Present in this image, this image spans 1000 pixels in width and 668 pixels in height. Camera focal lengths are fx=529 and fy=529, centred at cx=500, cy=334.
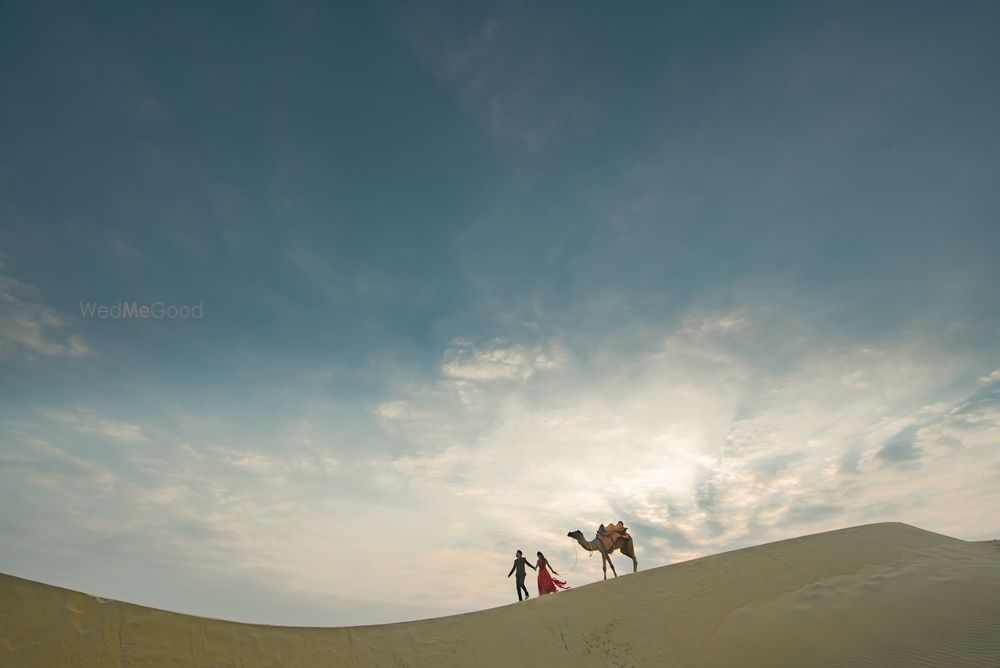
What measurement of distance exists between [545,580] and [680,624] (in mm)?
5324

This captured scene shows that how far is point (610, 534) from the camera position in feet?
61.7

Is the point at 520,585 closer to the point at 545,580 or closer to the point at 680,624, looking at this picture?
the point at 545,580

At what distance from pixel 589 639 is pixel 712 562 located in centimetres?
429

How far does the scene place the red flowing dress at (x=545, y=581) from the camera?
55.4 feet

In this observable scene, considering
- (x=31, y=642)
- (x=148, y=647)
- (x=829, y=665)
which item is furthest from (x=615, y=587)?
(x=31, y=642)

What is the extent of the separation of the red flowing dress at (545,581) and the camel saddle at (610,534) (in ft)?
7.80

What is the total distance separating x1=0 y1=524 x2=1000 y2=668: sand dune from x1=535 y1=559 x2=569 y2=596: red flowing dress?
6.33ft

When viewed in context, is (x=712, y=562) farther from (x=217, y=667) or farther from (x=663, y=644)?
(x=217, y=667)

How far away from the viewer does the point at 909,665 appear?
9.32 metres

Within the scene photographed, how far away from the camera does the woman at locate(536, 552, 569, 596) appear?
55.4 feet

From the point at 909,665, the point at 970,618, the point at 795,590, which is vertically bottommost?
the point at 909,665

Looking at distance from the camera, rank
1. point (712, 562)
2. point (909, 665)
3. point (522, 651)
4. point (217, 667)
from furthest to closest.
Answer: point (712, 562)
point (522, 651)
point (217, 667)
point (909, 665)

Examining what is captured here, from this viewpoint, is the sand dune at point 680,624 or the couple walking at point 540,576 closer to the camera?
the sand dune at point 680,624

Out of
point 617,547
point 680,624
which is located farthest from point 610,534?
point 680,624
